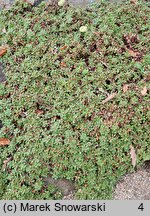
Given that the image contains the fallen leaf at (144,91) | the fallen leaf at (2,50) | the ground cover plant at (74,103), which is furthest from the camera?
the fallen leaf at (2,50)

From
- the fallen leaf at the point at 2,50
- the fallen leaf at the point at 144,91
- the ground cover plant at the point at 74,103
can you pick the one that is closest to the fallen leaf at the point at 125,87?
the ground cover plant at the point at 74,103

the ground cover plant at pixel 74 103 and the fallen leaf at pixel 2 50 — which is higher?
the fallen leaf at pixel 2 50

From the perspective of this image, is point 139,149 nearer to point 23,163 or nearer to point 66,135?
point 66,135

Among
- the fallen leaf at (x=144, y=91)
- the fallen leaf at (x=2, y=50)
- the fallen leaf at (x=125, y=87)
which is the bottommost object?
the fallen leaf at (x=144, y=91)

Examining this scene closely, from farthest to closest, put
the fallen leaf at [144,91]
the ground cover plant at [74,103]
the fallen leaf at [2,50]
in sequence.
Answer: the fallen leaf at [2,50] → the fallen leaf at [144,91] → the ground cover plant at [74,103]

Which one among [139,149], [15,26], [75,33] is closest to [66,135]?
[139,149]

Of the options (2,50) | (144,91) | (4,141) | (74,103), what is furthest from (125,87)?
(2,50)

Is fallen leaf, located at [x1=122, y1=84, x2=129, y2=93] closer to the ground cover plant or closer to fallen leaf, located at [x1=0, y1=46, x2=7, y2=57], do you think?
the ground cover plant

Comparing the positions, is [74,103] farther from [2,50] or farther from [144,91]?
[2,50]

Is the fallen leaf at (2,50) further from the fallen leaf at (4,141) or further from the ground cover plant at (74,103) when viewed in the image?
the fallen leaf at (4,141)
